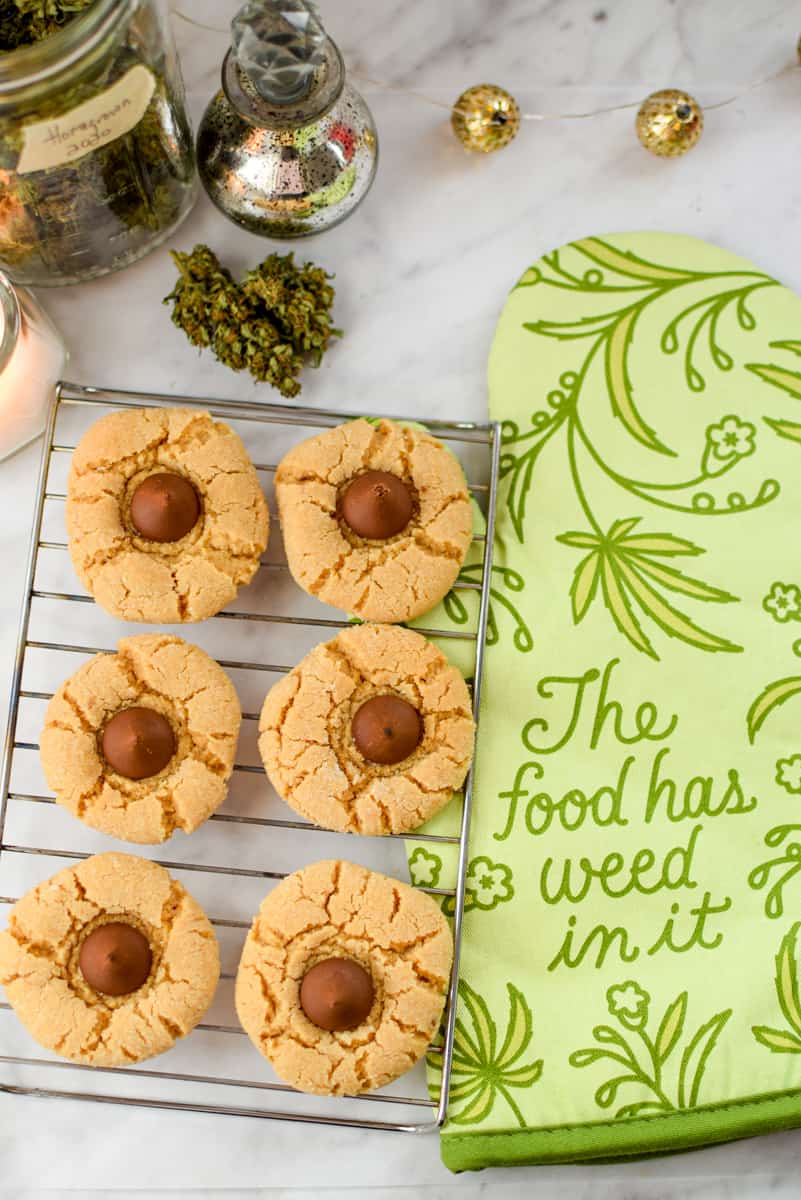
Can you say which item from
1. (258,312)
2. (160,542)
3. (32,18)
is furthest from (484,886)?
(32,18)

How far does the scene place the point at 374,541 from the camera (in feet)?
3.92

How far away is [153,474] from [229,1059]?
0.64 m

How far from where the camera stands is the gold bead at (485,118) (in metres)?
1.27

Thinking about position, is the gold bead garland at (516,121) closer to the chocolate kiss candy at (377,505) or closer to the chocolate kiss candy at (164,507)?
the chocolate kiss candy at (377,505)

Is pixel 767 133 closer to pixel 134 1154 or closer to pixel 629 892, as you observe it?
pixel 629 892

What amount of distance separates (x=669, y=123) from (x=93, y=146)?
25.3 inches

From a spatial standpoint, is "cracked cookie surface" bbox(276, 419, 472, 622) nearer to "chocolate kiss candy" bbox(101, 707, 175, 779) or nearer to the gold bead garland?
"chocolate kiss candy" bbox(101, 707, 175, 779)

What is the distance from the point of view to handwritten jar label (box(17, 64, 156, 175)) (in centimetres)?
103

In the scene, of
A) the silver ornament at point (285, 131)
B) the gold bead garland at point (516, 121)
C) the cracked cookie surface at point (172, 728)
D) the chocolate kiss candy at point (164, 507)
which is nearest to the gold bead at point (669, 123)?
the gold bead garland at point (516, 121)

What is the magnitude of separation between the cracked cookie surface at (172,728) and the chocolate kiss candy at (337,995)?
20cm

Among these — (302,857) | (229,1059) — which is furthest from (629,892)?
(229,1059)

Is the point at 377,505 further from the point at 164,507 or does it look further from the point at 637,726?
the point at 637,726

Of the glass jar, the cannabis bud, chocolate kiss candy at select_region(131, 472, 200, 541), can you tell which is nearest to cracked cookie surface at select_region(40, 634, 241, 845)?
chocolate kiss candy at select_region(131, 472, 200, 541)

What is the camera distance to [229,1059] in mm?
1198
